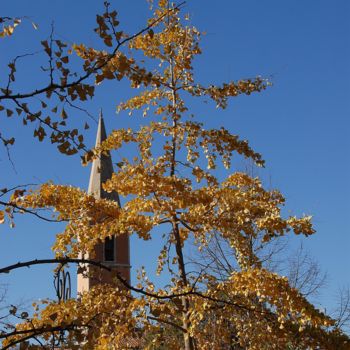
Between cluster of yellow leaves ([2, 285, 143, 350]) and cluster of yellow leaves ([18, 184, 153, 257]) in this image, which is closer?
cluster of yellow leaves ([2, 285, 143, 350])

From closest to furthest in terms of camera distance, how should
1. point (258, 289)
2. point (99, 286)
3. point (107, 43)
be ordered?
point (107, 43)
point (258, 289)
point (99, 286)

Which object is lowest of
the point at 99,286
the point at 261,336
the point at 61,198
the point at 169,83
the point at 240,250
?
the point at 261,336

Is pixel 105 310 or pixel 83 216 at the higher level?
pixel 83 216

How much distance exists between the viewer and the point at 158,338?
7609mm

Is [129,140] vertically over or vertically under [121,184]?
over

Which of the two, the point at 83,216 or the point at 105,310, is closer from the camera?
the point at 105,310

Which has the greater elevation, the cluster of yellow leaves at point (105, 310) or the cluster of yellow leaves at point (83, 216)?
the cluster of yellow leaves at point (83, 216)

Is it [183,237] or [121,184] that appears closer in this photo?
[121,184]

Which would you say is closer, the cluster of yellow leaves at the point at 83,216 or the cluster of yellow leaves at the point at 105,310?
the cluster of yellow leaves at the point at 105,310

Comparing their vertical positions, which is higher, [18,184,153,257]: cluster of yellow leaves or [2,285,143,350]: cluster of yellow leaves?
[18,184,153,257]: cluster of yellow leaves

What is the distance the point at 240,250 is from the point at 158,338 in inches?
68.1

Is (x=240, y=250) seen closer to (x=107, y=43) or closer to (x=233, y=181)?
(x=233, y=181)

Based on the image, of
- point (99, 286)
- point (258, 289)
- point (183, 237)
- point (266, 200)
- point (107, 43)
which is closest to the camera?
point (107, 43)

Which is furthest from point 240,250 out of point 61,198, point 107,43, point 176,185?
point 107,43
